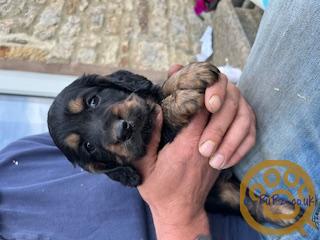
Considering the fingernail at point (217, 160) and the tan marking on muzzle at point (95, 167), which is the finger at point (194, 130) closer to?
the fingernail at point (217, 160)

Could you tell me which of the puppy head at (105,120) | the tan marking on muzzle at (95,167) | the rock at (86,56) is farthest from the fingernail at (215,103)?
the rock at (86,56)

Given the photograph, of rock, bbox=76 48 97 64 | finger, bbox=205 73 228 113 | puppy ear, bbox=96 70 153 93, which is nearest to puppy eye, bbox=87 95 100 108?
puppy ear, bbox=96 70 153 93

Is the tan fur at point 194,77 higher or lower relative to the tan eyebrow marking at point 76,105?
higher

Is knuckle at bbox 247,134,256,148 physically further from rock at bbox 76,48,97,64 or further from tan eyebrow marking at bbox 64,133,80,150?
rock at bbox 76,48,97,64

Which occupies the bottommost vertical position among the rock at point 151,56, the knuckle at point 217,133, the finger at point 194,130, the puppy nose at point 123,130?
the rock at point 151,56

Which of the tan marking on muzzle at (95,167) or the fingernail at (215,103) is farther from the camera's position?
the tan marking on muzzle at (95,167)

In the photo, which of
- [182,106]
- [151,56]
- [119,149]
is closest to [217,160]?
[182,106]

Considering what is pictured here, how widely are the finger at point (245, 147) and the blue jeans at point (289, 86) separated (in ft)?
0.07

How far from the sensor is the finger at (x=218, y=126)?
162 centimetres

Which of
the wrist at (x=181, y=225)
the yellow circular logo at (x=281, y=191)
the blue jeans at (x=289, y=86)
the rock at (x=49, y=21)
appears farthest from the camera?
the rock at (x=49, y=21)

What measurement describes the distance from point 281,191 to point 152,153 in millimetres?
661

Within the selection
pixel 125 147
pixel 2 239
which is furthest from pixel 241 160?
pixel 2 239

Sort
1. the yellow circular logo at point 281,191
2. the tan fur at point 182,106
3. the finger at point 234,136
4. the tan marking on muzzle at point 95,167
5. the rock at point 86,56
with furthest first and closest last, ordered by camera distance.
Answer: the rock at point 86,56, the tan marking on muzzle at point 95,167, the tan fur at point 182,106, the finger at point 234,136, the yellow circular logo at point 281,191

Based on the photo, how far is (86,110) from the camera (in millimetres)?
2135
